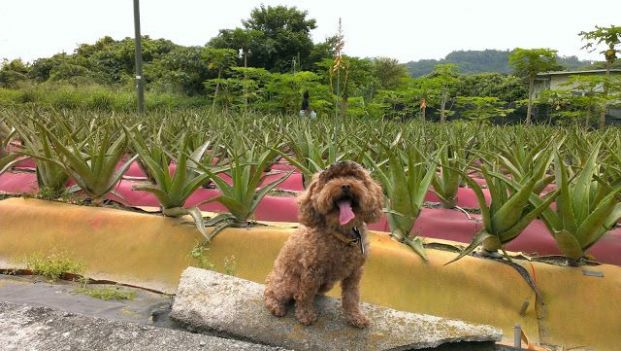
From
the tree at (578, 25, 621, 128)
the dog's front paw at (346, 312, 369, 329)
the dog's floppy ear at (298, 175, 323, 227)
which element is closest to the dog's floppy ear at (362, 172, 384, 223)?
the dog's floppy ear at (298, 175, 323, 227)

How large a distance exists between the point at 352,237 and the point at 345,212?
0.60 feet

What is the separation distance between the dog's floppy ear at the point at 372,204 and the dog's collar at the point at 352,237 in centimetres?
7

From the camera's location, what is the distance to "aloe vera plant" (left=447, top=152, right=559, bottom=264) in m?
2.79

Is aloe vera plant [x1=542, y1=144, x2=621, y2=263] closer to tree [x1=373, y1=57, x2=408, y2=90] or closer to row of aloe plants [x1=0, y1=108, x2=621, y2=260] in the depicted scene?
row of aloe plants [x1=0, y1=108, x2=621, y2=260]

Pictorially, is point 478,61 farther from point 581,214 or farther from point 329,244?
Answer: point 329,244

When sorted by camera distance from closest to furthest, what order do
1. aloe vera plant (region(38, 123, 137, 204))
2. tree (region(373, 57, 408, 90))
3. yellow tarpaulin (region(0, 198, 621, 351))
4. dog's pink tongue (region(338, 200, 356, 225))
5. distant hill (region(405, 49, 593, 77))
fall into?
dog's pink tongue (region(338, 200, 356, 225))
yellow tarpaulin (region(0, 198, 621, 351))
aloe vera plant (region(38, 123, 137, 204))
tree (region(373, 57, 408, 90))
distant hill (region(405, 49, 593, 77))

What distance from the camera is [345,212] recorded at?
5.96 feet

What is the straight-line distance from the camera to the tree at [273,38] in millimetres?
23250

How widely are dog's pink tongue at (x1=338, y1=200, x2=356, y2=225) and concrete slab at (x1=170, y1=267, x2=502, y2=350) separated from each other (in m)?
0.52

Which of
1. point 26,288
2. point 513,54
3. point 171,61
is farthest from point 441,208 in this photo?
point 171,61

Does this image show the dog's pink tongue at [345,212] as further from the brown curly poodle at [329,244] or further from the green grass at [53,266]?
the green grass at [53,266]

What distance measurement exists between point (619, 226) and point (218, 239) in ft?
8.60

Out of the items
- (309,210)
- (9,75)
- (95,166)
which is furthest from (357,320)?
(9,75)

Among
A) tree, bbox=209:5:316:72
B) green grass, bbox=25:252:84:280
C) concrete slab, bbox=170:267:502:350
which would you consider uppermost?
tree, bbox=209:5:316:72
